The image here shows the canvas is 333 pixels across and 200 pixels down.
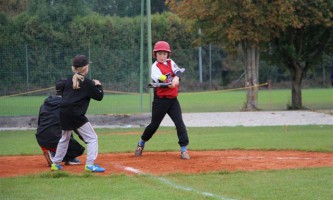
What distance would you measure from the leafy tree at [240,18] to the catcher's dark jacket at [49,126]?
1489cm

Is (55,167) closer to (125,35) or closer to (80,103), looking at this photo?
(80,103)

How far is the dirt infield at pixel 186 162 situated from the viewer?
9.83m

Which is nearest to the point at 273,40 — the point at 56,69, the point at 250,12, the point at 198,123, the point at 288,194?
the point at 250,12

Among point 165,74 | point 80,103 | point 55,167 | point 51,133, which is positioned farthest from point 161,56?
point 55,167

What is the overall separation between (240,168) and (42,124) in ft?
11.2

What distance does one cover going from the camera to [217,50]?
45812 millimetres

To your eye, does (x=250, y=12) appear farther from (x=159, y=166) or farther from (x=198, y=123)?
(x=159, y=166)

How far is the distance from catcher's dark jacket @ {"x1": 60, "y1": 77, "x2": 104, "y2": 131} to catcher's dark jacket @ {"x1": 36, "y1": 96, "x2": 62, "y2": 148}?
1.16m

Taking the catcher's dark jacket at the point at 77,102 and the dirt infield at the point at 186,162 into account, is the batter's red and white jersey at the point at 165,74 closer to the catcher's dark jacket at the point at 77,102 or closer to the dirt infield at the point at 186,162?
the dirt infield at the point at 186,162

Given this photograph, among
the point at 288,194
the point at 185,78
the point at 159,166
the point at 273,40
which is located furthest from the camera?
the point at 185,78

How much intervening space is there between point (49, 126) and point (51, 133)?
14 cm

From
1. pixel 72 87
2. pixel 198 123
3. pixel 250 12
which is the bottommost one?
pixel 198 123

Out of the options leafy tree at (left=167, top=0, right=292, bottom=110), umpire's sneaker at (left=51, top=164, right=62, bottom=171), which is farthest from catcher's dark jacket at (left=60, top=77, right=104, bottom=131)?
leafy tree at (left=167, top=0, right=292, bottom=110)

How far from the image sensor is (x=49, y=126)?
1074cm
